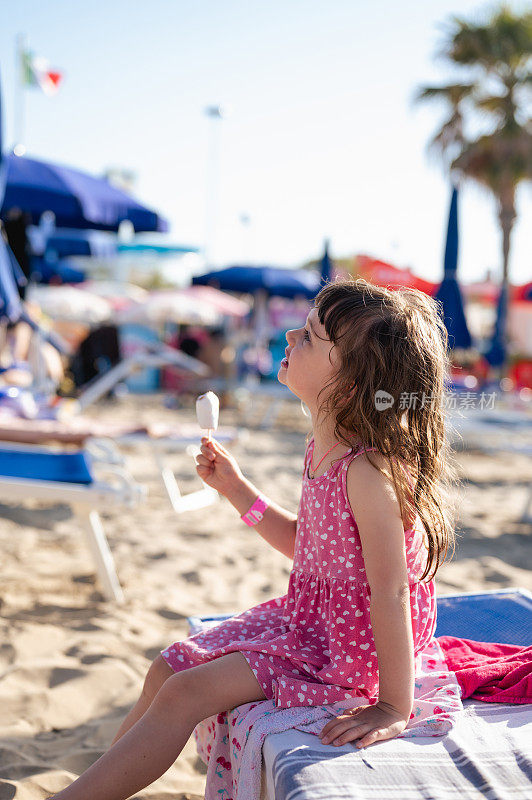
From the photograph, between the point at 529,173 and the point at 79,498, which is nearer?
the point at 79,498

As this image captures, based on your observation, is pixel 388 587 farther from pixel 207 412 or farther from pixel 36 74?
pixel 36 74

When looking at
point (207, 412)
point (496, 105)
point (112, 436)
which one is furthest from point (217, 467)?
point (496, 105)

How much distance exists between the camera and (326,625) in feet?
5.51

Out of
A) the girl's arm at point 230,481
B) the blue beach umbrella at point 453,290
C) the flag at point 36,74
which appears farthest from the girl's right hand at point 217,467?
the flag at point 36,74

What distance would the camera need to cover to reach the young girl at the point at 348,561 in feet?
4.91

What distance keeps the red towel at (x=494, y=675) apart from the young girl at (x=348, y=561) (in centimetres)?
18

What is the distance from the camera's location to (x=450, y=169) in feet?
63.3

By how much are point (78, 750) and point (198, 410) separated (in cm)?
113

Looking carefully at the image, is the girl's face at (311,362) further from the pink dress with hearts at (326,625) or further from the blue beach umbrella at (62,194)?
the blue beach umbrella at (62,194)

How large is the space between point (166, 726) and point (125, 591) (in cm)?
210

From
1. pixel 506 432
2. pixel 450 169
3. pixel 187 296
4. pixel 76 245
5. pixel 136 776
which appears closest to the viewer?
pixel 136 776

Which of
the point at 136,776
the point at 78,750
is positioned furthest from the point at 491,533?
the point at 136,776

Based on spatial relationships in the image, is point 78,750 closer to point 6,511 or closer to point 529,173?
point 6,511

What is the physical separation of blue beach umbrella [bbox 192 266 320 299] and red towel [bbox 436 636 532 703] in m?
10.4
